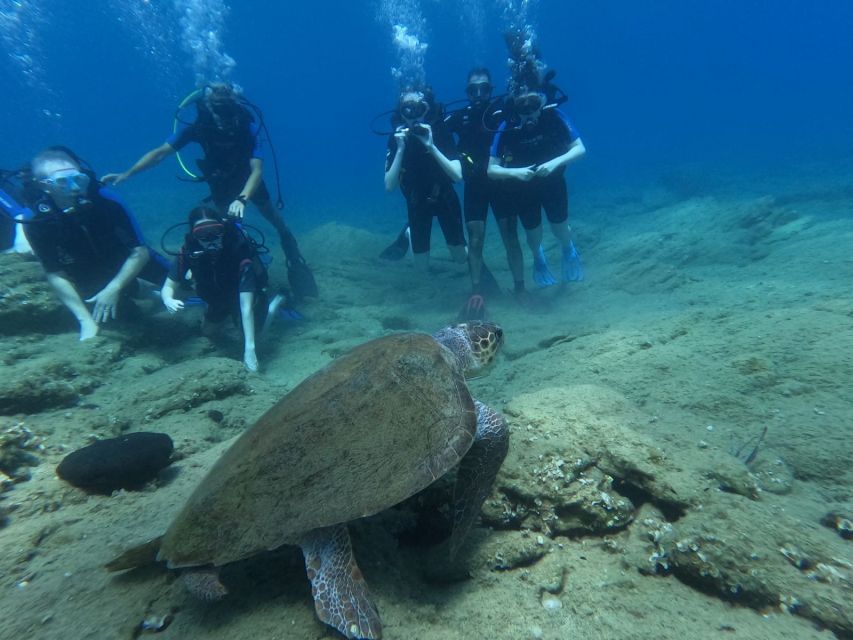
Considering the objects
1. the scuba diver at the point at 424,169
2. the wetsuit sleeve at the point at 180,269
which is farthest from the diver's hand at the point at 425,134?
the wetsuit sleeve at the point at 180,269

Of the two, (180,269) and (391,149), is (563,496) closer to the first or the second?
(180,269)

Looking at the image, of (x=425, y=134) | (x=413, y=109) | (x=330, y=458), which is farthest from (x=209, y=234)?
(x=330, y=458)

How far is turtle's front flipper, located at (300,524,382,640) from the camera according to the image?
173 centimetres

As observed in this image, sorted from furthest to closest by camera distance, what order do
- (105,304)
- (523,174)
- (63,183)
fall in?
(523,174) < (105,304) < (63,183)

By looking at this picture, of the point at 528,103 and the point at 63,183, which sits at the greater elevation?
the point at 528,103

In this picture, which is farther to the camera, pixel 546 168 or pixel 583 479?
pixel 546 168

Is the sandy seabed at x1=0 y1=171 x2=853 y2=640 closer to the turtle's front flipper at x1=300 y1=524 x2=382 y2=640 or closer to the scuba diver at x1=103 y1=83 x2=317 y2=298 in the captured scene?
the turtle's front flipper at x1=300 y1=524 x2=382 y2=640

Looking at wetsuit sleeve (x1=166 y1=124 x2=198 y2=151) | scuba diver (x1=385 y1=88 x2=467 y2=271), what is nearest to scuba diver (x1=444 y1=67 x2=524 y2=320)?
scuba diver (x1=385 y1=88 x2=467 y2=271)

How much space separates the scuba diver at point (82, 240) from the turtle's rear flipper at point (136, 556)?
4.58m

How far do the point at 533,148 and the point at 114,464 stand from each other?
720cm

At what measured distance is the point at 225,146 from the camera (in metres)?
7.95

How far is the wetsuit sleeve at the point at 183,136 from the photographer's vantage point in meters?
7.62

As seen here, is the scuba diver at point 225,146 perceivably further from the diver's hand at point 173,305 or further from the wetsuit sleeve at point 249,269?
the diver's hand at point 173,305

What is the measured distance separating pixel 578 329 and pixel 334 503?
493 cm
